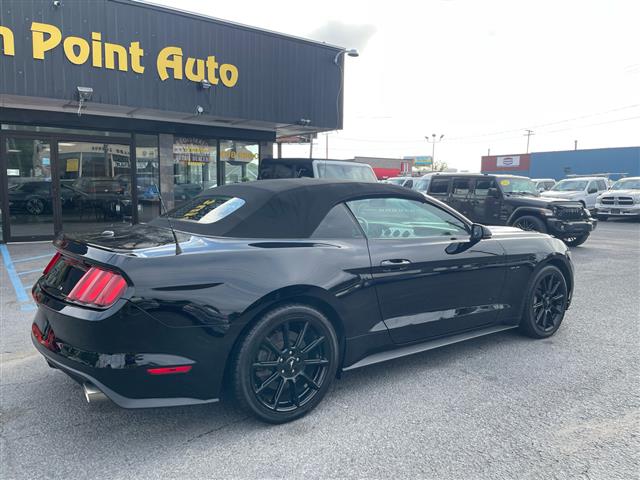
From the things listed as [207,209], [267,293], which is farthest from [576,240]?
[267,293]

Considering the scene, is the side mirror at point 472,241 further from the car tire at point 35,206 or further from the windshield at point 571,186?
the windshield at point 571,186

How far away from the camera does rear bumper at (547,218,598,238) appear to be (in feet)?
33.2

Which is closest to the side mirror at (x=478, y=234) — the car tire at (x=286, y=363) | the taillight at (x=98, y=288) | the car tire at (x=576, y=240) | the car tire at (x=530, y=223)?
the car tire at (x=286, y=363)

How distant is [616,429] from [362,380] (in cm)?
165

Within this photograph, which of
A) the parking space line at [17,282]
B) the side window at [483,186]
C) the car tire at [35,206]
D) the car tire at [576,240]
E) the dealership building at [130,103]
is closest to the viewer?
the parking space line at [17,282]

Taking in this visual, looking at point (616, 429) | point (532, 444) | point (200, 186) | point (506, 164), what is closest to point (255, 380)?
point (532, 444)

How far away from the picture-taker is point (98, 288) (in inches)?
99.3

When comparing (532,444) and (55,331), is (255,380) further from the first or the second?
(532,444)

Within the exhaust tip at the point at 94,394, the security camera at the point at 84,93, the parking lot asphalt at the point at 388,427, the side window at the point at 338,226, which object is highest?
the security camera at the point at 84,93

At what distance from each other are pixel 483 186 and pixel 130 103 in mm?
8317

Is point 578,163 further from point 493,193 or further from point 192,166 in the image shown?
point 192,166

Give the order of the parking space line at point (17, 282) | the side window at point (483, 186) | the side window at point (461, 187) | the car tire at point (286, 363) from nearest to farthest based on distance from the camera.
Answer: the car tire at point (286, 363) < the parking space line at point (17, 282) < the side window at point (483, 186) < the side window at point (461, 187)

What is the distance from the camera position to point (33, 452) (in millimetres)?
2545

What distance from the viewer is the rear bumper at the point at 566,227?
10.1 meters
